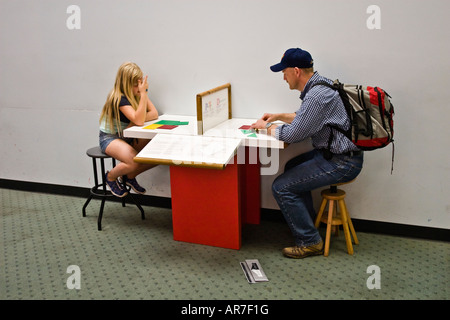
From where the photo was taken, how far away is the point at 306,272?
2.78 meters

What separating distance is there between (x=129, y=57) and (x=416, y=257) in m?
2.55

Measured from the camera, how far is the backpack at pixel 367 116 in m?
2.66

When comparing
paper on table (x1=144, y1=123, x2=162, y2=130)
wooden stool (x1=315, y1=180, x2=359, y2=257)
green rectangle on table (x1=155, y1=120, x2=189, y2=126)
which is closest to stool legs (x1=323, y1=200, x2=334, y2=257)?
wooden stool (x1=315, y1=180, x2=359, y2=257)

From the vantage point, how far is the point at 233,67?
3301mm

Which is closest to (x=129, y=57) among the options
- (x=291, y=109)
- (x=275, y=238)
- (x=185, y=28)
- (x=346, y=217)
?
(x=185, y=28)

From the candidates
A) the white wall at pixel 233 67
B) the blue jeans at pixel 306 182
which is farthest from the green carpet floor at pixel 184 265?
the white wall at pixel 233 67

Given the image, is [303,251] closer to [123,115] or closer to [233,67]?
[233,67]

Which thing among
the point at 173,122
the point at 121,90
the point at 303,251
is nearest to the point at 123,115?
the point at 121,90

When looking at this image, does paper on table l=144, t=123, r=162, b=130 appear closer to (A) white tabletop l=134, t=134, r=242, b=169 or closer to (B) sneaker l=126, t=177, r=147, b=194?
(A) white tabletop l=134, t=134, r=242, b=169

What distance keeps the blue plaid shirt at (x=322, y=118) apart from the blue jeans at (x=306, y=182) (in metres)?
0.11

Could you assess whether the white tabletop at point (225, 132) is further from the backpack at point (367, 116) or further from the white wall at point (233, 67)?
the backpack at point (367, 116)

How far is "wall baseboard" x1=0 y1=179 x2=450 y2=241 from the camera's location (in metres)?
3.16

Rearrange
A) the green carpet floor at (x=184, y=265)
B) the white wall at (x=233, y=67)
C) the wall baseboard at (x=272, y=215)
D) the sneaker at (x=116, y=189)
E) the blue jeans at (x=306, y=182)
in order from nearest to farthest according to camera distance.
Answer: the green carpet floor at (x=184, y=265), the blue jeans at (x=306, y=182), the white wall at (x=233, y=67), the wall baseboard at (x=272, y=215), the sneaker at (x=116, y=189)

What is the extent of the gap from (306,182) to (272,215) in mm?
751
